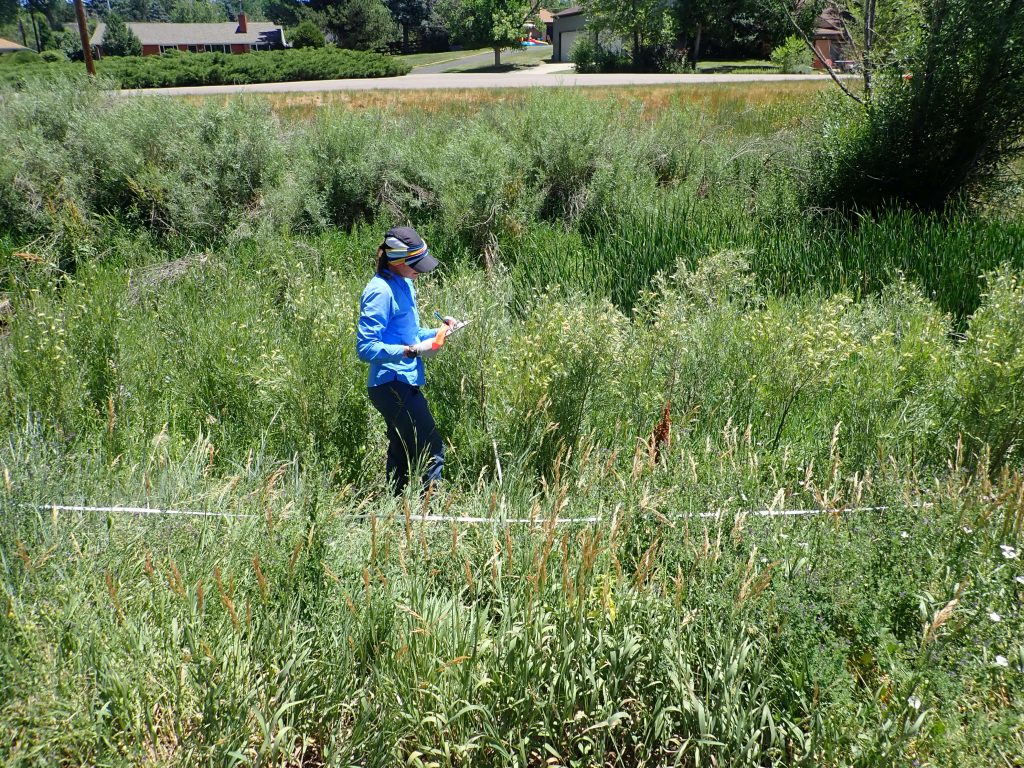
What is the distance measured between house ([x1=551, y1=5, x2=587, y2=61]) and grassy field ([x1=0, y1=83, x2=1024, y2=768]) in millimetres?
50902

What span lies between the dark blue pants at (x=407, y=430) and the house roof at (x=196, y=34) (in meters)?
81.2

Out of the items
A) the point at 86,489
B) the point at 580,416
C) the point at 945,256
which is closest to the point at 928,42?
the point at 945,256

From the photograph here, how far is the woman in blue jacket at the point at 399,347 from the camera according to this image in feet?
15.2

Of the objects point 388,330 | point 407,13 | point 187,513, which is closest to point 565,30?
point 407,13

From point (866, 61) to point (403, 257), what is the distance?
33.7 ft

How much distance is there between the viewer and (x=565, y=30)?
5547 centimetres

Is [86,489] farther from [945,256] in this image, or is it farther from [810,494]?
[945,256]

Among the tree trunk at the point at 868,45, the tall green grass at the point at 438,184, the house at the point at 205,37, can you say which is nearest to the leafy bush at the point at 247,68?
the tall green grass at the point at 438,184

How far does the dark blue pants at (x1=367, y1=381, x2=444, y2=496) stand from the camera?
4773 mm

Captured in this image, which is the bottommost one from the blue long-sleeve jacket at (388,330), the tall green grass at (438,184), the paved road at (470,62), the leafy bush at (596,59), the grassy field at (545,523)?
the grassy field at (545,523)

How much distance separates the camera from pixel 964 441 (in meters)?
4.57

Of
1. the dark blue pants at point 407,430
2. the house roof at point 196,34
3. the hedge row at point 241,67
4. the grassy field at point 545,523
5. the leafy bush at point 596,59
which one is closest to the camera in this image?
the grassy field at point 545,523

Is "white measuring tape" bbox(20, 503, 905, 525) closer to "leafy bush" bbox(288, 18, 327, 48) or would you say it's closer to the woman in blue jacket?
the woman in blue jacket

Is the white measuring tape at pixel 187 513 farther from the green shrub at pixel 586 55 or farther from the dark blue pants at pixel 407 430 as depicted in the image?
the green shrub at pixel 586 55
